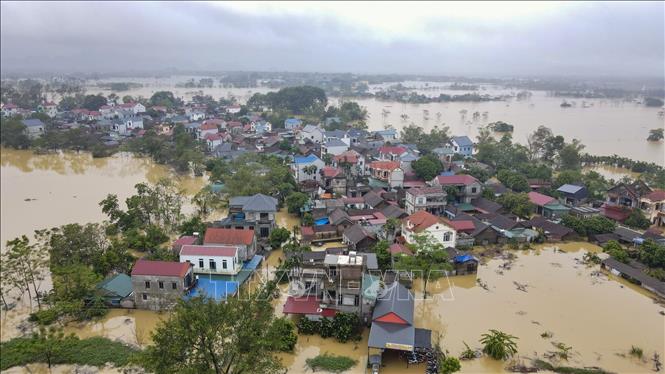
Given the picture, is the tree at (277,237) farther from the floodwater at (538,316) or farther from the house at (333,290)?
the house at (333,290)

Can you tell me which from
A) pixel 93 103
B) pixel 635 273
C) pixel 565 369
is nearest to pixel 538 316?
pixel 565 369

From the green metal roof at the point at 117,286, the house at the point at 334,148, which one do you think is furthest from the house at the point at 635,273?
the house at the point at 334,148

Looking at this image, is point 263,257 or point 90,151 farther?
point 90,151

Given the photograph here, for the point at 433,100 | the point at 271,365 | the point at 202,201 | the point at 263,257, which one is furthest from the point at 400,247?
the point at 433,100

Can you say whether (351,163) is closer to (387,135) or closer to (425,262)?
(387,135)

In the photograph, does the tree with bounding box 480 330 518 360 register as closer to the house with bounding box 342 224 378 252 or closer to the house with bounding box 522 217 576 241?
the house with bounding box 342 224 378 252

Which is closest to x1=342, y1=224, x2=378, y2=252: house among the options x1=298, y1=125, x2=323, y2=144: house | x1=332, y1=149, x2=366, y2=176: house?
x1=332, y1=149, x2=366, y2=176: house

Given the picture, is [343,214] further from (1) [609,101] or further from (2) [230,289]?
(1) [609,101]
